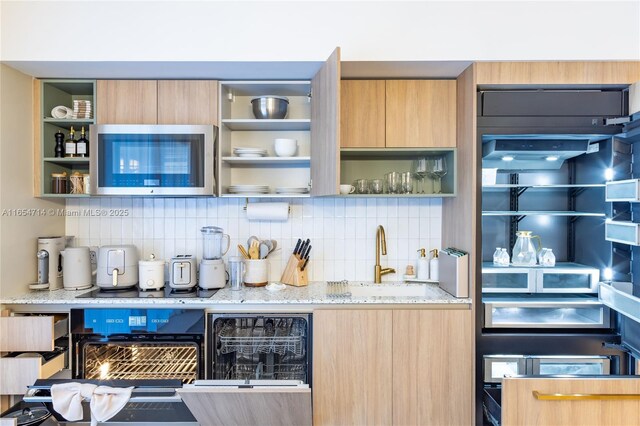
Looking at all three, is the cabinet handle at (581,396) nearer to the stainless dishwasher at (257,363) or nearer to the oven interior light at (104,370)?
the stainless dishwasher at (257,363)

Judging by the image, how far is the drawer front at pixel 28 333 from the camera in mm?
1843

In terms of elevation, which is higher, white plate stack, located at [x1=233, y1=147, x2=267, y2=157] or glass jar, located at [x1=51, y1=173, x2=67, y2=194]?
white plate stack, located at [x1=233, y1=147, x2=267, y2=157]

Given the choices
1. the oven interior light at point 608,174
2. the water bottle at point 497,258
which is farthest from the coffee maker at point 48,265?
the oven interior light at point 608,174

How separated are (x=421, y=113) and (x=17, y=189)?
96.3 inches

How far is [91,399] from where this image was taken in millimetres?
1437

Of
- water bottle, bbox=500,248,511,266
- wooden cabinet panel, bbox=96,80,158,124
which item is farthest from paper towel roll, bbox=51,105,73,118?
water bottle, bbox=500,248,511,266

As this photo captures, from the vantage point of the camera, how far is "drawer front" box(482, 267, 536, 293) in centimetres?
204

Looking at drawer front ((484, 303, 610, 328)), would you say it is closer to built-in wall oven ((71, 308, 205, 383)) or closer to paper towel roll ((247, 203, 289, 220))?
paper towel roll ((247, 203, 289, 220))

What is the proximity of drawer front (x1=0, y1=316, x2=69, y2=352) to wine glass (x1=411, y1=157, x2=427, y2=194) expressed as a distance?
221cm

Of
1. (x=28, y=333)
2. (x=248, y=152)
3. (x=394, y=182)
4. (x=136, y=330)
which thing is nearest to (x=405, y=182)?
(x=394, y=182)

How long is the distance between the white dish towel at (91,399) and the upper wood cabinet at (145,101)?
4.84ft
